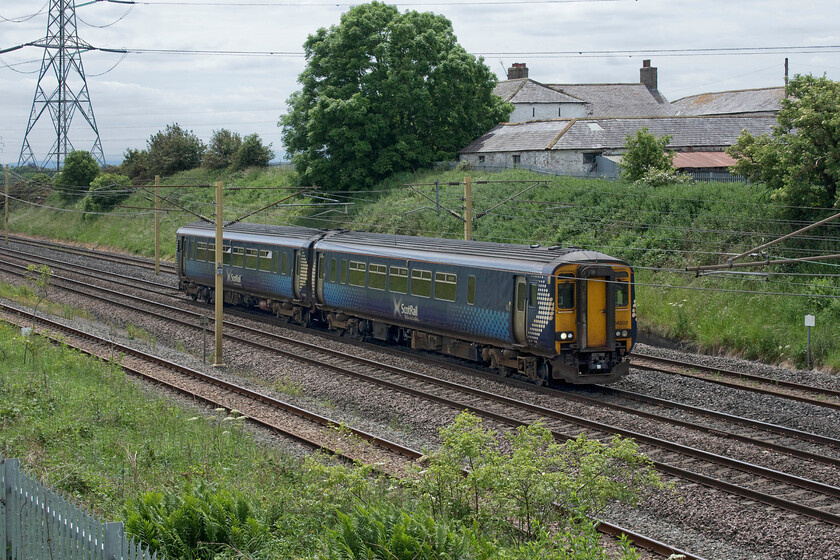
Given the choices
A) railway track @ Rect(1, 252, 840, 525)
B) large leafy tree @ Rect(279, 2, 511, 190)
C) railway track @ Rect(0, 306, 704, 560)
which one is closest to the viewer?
railway track @ Rect(1, 252, 840, 525)

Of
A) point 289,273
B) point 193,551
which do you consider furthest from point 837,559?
point 289,273

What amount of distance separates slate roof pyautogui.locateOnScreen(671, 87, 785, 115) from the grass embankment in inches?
705

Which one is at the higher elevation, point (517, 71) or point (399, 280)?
point (517, 71)

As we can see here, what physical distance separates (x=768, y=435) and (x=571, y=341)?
461cm

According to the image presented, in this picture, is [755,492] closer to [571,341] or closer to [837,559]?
[837,559]

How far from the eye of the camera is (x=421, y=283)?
2255 cm

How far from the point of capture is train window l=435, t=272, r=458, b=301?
2147cm

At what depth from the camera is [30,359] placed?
20.6 meters

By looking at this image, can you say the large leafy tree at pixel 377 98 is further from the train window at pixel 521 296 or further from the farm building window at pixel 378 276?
the train window at pixel 521 296

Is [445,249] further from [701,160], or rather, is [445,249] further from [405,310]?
[701,160]

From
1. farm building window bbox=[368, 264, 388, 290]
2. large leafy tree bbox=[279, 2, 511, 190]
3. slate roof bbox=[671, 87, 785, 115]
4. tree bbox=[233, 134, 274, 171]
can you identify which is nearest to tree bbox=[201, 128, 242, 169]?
tree bbox=[233, 134, 274, 171]

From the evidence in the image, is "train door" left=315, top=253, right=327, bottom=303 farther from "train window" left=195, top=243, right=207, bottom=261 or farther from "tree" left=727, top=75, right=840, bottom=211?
"tree" left=727, top=75, right=840, bottom=211

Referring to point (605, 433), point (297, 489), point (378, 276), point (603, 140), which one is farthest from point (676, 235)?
point (297, 489)

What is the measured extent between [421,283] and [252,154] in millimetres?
48156
